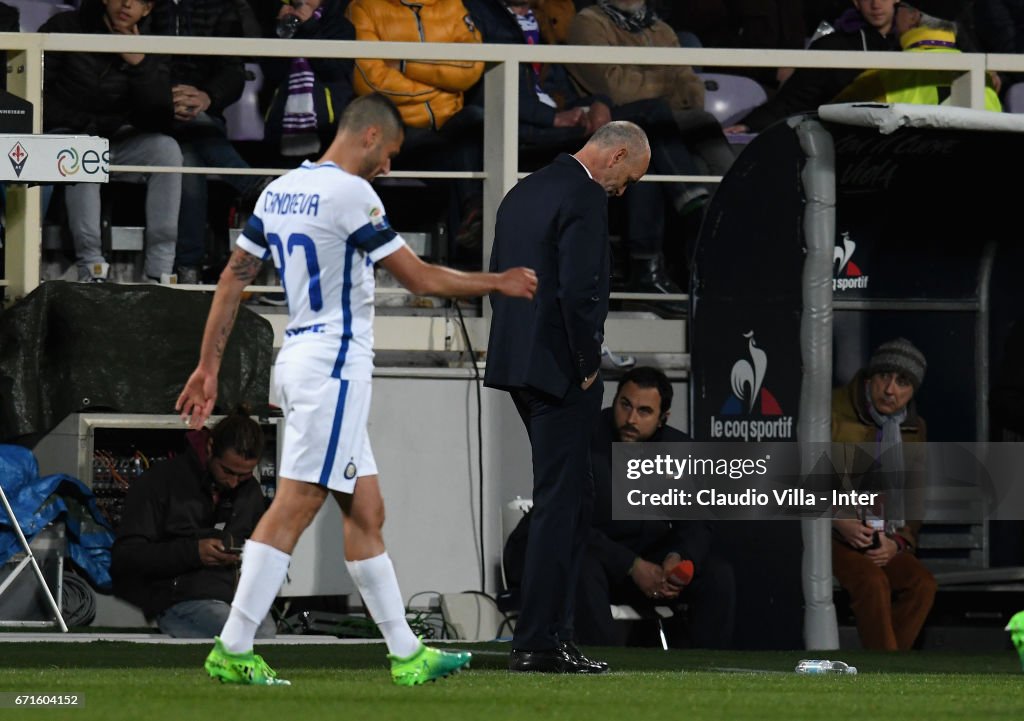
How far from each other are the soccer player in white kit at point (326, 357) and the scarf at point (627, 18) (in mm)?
6483

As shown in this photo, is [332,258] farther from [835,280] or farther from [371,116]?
[835,280]

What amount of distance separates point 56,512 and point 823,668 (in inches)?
166

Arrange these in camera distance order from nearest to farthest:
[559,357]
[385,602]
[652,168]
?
[385,602]
[559,357]
[652,168]

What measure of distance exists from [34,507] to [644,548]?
3.12 m

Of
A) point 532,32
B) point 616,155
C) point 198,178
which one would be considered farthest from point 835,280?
point 616,155

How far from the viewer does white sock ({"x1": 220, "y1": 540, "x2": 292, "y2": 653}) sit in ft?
21.2

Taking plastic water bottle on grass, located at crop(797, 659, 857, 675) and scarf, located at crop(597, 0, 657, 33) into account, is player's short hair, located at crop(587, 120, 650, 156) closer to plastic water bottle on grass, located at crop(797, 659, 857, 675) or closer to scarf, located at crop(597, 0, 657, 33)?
plastic water bottle on grass, located at crop(797, 659, 857, 675)

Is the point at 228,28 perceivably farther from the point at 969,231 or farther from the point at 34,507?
the point at 969,231

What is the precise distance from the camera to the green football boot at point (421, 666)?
6.73 meters

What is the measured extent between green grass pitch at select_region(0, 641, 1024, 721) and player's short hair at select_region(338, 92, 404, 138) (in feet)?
5.96

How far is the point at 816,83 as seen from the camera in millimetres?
13008

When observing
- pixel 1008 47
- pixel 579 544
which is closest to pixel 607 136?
pixel 579 544

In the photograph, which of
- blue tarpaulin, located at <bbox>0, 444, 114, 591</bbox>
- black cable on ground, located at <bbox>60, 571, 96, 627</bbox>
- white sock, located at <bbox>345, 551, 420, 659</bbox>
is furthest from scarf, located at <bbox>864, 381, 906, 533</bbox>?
white sock, located at <bbox>345, 551, 420, 659</bbox>

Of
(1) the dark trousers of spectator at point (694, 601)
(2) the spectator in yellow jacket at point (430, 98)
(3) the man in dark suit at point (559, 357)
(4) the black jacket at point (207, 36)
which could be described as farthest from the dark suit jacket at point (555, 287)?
(4) the black jacket at point (207, 36)
